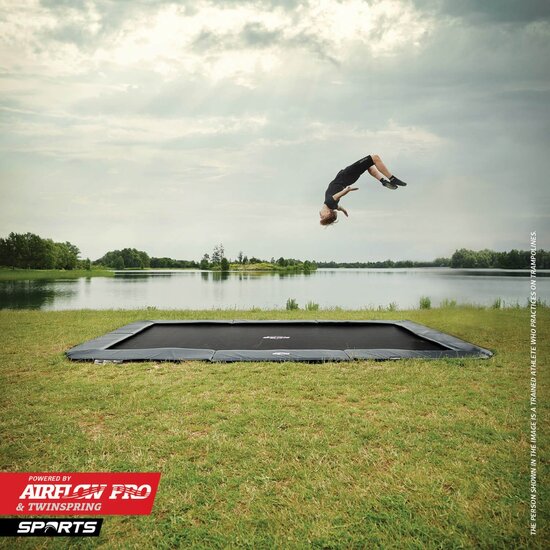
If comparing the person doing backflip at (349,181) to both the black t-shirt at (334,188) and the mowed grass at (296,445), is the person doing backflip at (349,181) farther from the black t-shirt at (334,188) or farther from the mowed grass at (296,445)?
the mowed grass at (296,445)

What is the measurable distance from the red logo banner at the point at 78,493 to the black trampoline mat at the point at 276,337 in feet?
6.99

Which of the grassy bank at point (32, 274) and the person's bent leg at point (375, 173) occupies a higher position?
the person's bent leg at point (375, 173)

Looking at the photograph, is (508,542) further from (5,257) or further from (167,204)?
(5,257)

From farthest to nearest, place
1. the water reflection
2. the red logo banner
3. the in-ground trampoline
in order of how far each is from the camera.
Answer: the water reflection, the in-ground trampoline, the red logo banner

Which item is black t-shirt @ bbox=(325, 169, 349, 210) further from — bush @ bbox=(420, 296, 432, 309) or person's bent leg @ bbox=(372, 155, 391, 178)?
bush @ bbox=(420, 296, 432, 309)

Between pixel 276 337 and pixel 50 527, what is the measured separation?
2.95 meters

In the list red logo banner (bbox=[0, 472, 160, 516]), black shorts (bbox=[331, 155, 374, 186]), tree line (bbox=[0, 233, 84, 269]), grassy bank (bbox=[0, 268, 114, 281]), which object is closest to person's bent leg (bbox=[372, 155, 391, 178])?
black shorts (bbox=[331, 155, 374, 186])

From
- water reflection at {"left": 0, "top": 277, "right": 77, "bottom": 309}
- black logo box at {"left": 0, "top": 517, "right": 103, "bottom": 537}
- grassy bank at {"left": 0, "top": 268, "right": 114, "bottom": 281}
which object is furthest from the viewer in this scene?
grassy bank at {"left": 0, "top": 268, "right": 114, "bottom": 281}

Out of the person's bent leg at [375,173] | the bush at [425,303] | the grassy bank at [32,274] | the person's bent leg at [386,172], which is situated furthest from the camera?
the grassy bank at [32,274]

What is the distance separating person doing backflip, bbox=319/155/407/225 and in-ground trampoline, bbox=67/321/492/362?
129cm

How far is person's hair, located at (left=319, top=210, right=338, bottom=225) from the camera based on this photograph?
417cm

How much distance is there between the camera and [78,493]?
4.55 feet

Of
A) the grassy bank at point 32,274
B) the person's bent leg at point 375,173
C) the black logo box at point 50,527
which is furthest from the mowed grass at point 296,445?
the grassy bank at point 32,274

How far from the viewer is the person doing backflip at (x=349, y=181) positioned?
11.5 feet
